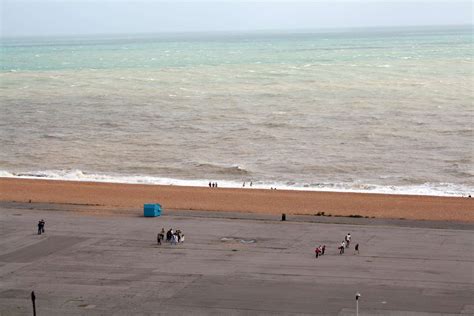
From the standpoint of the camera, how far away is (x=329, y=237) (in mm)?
39688

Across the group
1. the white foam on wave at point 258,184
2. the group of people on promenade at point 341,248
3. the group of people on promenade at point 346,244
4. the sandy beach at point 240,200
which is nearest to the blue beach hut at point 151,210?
the sandy beach at point 240,200

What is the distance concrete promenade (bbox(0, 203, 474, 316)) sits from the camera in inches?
1181

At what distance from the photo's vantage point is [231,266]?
34688 millimetres

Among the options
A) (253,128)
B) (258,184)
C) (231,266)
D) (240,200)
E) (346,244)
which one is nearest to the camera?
(231,266)

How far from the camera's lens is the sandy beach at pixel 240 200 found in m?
46.7

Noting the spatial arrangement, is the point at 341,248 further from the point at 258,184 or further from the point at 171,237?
the point at 258,184

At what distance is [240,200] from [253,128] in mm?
33796

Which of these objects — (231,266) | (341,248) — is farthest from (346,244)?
(231,266)

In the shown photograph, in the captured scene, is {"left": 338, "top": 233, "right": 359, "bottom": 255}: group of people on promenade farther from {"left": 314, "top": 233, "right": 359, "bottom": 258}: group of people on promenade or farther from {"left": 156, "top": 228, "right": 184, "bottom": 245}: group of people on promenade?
{"left": 156, "top": 228, "right": 184, "bottom": 245}: group of people on promenade

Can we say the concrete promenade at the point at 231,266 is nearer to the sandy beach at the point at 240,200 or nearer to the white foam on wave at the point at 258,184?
the sandy beach at the point at 240,200

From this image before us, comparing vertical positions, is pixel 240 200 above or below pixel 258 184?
above

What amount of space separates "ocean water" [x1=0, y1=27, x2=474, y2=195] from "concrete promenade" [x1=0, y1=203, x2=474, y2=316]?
14885 mm

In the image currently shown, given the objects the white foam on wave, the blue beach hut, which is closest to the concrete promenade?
the blue beach hut

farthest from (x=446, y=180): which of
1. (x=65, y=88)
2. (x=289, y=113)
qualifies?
(x=65, y=88)
